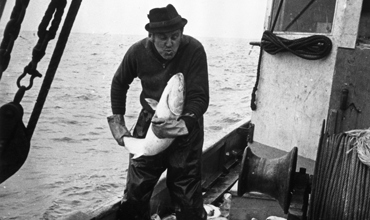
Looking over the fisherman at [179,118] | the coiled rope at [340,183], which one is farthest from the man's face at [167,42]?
the coiled rope at [340,183]

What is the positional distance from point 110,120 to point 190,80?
91 cm

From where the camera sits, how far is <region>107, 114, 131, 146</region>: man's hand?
3.63 meters

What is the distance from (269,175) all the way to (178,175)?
3.07ft

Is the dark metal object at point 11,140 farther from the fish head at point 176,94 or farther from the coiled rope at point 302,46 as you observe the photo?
the coiled rope at point 302,46

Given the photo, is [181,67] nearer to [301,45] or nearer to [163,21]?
[163,21]

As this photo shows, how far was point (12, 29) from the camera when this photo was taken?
1707 millimetres

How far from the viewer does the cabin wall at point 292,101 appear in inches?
184

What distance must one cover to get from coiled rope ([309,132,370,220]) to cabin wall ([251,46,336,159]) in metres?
1.44

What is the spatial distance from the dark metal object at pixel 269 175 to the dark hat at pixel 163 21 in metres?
1.53

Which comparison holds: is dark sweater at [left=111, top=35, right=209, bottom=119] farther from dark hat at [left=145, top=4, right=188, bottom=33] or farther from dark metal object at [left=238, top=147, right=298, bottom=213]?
dark metal object at [left=238, top=147, right=298, bottom=213]

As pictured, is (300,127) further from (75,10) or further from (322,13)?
(75,10)

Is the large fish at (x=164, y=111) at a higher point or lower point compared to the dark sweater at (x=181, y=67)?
lower

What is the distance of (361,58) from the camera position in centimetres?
418

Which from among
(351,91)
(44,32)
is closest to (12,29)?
(44,32)
